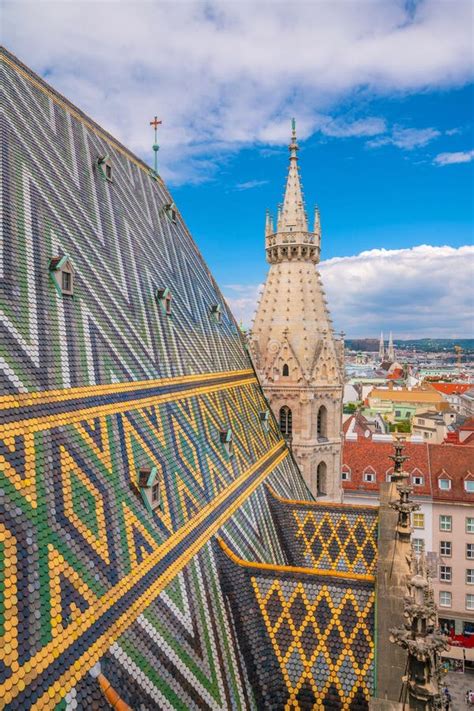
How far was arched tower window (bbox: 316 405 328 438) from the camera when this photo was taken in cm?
2578

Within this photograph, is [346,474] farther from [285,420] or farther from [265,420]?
[265,420]

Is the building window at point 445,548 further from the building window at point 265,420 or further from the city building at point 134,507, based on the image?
the city building at point 134,507

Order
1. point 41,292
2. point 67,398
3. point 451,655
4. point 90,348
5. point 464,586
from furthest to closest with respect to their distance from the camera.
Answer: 1. point 464,586
2. point 451,655
3. point 90,348
4. point 41,292
5. point 67,398

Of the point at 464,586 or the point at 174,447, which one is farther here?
the point at 464,586

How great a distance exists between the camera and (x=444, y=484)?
35.0 m

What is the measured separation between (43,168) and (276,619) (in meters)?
10.7

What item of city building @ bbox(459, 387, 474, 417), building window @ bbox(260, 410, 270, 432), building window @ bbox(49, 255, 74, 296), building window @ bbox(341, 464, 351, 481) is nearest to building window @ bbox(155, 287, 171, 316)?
building window @ bbox(49, 255, 74, 296)

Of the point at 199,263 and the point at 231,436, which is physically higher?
the point at 199,263

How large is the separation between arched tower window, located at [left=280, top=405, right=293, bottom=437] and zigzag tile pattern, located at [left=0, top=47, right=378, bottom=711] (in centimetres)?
829

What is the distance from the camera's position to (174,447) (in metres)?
11.6

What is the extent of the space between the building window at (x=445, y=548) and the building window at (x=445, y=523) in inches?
33.9

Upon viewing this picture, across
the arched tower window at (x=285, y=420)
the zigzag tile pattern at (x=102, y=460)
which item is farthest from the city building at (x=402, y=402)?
the zigzag tile pattern at (x=102, y=460)

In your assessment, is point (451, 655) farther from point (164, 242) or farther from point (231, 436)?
point (164, 242)

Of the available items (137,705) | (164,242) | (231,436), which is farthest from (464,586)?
(137,705)
